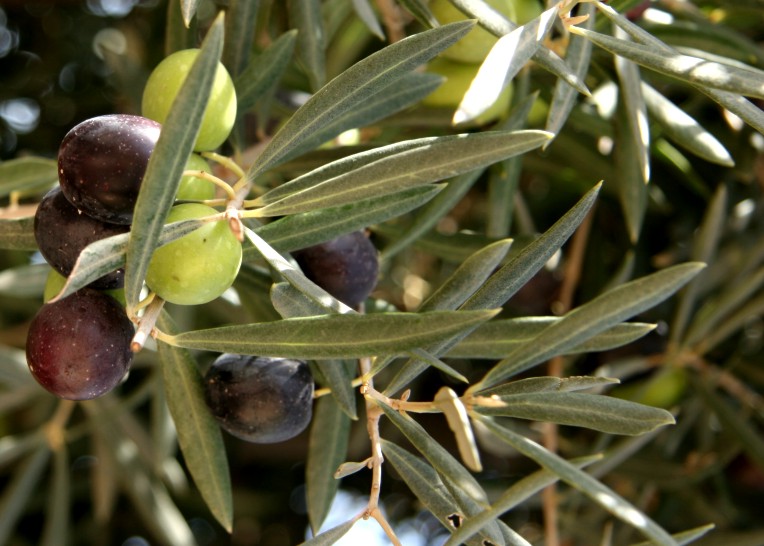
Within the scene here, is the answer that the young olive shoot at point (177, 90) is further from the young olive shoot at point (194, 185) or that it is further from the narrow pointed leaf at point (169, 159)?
the narrow pointed leaf at point (169, 159)

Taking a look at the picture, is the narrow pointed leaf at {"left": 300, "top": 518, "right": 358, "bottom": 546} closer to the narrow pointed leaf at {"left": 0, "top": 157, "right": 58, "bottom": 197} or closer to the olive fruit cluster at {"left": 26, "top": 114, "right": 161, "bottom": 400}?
the olive fruit cluster at {"left": 26, "top": 114, "right": 161, "bottom": 400}

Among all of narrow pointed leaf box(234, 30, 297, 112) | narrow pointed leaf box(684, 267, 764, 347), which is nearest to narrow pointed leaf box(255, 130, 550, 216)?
narrow pointed leaf box(234, 30, 297, 112)

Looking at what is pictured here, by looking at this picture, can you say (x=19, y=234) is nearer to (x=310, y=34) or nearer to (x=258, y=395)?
(x=258, y=395)

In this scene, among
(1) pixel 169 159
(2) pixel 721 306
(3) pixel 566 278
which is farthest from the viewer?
(3) pixel 566 278

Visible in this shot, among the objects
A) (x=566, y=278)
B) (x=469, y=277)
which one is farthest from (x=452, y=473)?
(x=566, y=278)

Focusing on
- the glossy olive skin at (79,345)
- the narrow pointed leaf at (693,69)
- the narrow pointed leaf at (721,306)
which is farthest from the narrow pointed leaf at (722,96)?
the narrow pointed leaf at (721,306)

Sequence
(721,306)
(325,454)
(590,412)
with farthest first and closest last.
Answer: (721,306), (325,454), (590,412)
